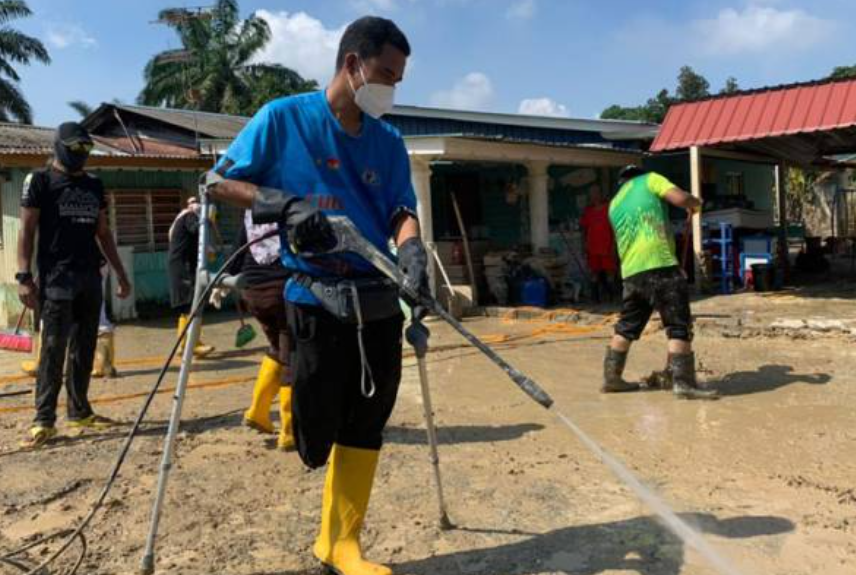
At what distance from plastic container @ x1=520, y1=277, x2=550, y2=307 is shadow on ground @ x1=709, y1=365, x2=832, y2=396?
563 centimetres

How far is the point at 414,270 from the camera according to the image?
2.84 m

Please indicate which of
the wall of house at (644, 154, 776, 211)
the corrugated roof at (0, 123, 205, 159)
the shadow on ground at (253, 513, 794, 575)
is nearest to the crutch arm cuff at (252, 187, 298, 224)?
the shadow on ground at (253, 513, 794, 575)

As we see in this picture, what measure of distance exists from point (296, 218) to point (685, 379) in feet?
13.7

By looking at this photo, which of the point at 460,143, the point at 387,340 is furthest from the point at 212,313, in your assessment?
the point at 387,340

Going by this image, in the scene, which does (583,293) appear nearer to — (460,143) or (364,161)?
(460,143)

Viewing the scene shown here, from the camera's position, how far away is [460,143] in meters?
11.7

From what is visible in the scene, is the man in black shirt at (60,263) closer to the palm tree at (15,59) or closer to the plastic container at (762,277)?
the plastic container at (762,277)

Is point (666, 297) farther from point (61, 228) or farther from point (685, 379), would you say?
point (61, 228)

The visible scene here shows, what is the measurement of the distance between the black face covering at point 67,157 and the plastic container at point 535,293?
27.3 ft

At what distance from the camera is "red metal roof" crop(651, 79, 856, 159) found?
11.1 metres

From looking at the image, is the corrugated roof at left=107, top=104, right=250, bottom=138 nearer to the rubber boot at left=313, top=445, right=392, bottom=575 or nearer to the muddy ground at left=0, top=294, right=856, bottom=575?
the muddy ground at left=0, top=294, right=856, bottom=575

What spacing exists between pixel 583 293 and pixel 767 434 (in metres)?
9.21

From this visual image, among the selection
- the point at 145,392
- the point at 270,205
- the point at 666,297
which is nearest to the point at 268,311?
the point at 270,205

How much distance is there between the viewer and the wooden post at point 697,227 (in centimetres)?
1247
